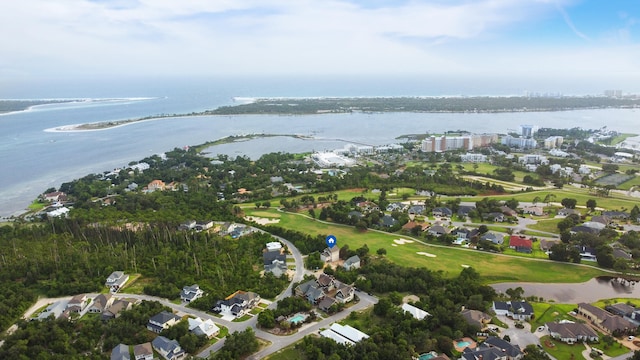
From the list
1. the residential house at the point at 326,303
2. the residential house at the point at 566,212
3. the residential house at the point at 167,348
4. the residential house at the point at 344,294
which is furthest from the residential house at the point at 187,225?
the residential house at the point at 566,212

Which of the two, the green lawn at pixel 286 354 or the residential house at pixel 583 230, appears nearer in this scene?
the green lawn at pixel 286 354

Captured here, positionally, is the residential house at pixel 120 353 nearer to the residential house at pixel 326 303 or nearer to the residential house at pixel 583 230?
the residential house at pixel 326 303

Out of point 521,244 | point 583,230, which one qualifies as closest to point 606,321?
point 521,244

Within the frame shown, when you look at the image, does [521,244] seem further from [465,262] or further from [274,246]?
[274,246]

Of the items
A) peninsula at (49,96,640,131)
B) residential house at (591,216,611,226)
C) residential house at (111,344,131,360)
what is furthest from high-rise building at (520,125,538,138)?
residential house at (111,344,131,360)

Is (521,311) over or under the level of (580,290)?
over

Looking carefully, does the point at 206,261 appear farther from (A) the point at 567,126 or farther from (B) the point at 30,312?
(A) the point at 567,126
